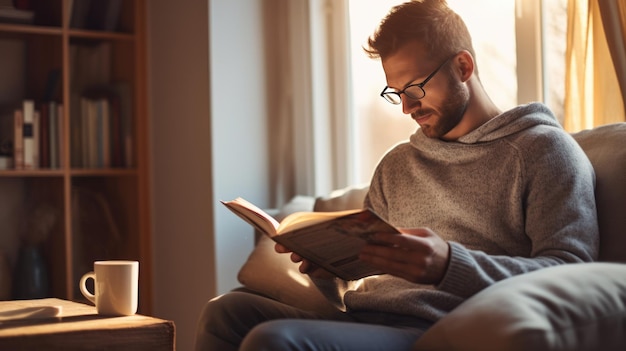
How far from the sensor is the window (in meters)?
2.27

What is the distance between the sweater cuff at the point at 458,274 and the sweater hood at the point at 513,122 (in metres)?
0.39

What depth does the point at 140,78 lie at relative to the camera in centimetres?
338

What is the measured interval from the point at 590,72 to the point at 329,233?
95 centimetres

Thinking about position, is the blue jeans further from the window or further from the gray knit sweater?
the window

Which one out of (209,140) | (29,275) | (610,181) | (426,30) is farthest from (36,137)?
(610,181)

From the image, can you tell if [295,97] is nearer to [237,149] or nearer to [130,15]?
[237,149]

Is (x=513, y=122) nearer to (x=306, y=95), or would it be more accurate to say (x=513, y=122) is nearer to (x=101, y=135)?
(x=306, y=95)

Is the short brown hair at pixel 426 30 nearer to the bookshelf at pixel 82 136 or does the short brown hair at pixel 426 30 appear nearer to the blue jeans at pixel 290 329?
the blue jeans at pixel 290 329

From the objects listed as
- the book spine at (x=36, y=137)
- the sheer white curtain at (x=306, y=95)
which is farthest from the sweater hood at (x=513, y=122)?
the book spine at (x=36, y=137)

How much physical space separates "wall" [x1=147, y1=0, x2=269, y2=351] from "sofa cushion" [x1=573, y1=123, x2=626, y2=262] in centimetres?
155

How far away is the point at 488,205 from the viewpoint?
5.54 ft

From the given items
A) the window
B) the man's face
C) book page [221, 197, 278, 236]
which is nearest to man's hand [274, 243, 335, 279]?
book page [221, 197, 278, 236]

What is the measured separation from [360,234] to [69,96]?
2248mm

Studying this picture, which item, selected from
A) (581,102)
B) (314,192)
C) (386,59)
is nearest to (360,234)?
(386,59)
